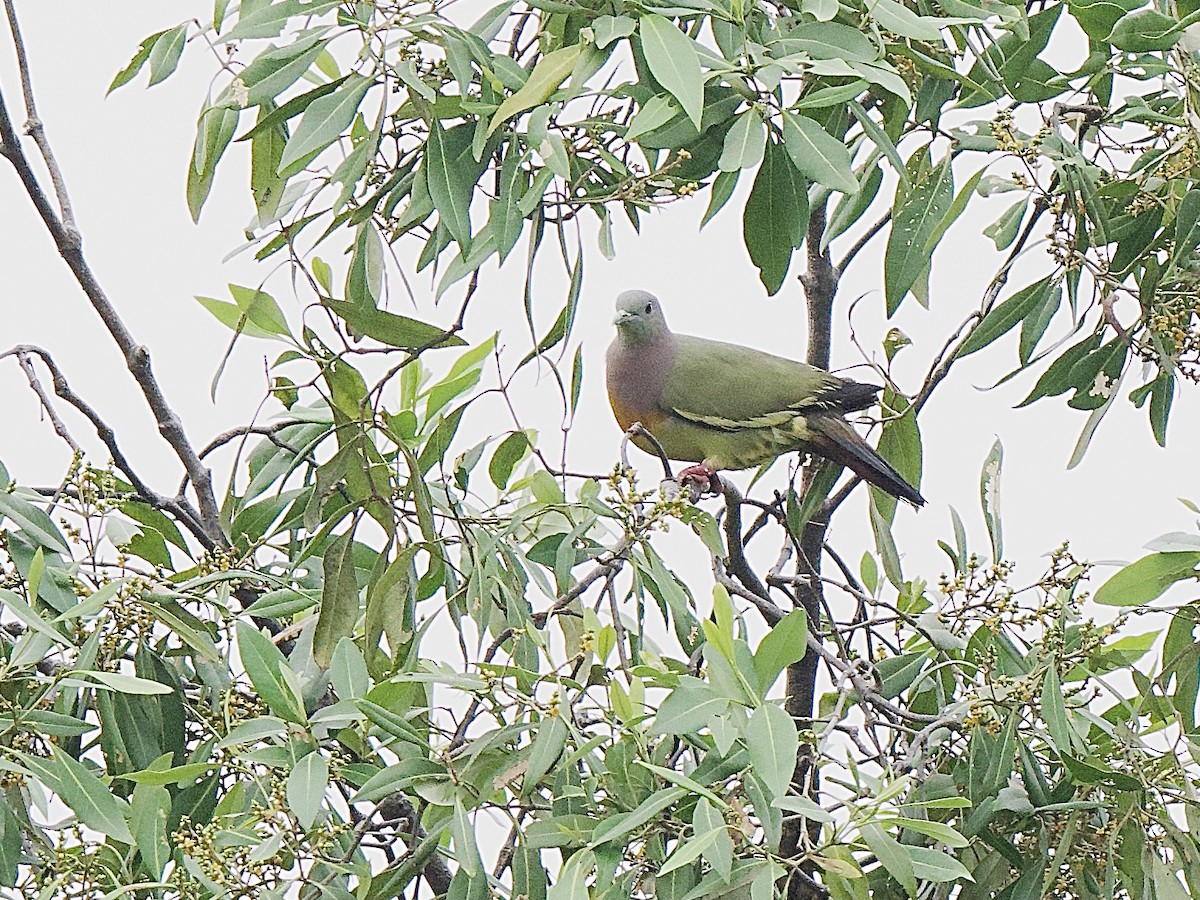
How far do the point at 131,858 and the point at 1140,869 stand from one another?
Answer: 2.35 ft

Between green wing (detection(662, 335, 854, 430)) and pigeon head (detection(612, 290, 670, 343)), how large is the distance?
39mm

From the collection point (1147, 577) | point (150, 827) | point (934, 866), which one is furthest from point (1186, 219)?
point (150, 827)

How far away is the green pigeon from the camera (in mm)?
1531

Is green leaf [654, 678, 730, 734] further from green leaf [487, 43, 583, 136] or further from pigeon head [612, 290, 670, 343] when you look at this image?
pigeon head [612, 290, 670, 343]

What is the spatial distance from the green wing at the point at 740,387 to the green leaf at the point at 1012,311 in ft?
0.83

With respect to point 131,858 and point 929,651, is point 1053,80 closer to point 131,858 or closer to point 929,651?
point 929,651

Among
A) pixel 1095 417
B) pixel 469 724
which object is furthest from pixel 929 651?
pixel 469 724

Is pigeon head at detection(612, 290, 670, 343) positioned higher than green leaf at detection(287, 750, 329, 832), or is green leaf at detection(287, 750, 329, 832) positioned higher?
pigeon head at detection(612, 290, 670, 343)

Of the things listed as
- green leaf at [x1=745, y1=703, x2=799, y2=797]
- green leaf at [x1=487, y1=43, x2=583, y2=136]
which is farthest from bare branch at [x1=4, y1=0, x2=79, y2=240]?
green leaf at [x1=745, y1=703, x2=799, y2=797]

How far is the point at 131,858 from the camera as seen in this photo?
103 centimetres

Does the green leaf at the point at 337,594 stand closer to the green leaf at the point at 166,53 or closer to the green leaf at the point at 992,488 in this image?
the green leaf at the point at 166,53

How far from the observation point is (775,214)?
1071 millimetres

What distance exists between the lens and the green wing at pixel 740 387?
5.16 ft

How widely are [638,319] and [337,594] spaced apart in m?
Result: 0.73
